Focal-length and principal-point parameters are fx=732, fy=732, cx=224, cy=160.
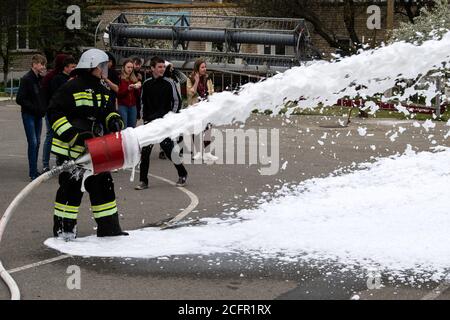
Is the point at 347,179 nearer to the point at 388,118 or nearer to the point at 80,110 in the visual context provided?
the point at 80,110

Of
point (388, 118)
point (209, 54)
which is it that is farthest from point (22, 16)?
point (388, 118)

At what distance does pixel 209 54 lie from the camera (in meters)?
26.5

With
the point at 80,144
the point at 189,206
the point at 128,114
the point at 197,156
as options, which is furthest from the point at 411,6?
the point at 80,144

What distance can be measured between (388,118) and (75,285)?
19.4 metres

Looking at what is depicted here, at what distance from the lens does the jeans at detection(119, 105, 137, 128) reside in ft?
40.8

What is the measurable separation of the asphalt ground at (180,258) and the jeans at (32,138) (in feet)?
0.89

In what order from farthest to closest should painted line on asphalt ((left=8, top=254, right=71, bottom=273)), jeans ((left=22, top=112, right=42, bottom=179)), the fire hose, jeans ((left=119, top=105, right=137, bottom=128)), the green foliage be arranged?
the green foliage, jeans ((left=119, top=105, right=137, bottom=128)), jeans ((left=22, top=112, right=42, bottom=179)), the fire hose, painted line on asphalt ((left=8, top=254, right=71, bottom=273))

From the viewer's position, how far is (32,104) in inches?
418

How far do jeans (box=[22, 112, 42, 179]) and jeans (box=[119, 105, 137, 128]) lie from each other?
6.06ft

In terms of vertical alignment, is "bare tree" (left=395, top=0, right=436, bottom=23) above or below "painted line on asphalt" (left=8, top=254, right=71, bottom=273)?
above

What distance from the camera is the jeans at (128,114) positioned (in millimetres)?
12430

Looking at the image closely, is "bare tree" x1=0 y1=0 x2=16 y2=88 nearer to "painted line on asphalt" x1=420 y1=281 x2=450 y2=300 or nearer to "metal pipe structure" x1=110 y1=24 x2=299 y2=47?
"metal pipe structure" x1=110 y1=24 x2=299 y2=47

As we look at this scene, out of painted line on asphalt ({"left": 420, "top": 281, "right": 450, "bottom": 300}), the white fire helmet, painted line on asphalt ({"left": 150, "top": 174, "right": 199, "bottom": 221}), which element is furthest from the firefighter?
painted line on asphalt ({"left": 420, "top": 281, "right": 450, "bottom": 300})

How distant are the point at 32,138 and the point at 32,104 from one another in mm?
498
